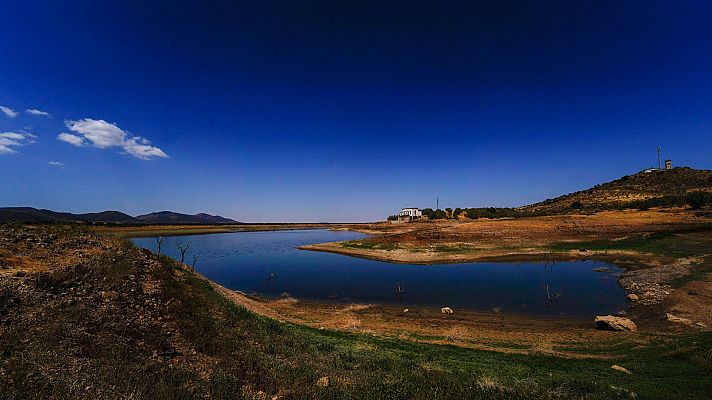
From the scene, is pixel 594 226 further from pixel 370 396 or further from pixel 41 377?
pixel 41 377

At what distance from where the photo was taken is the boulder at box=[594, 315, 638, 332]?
59.3ft

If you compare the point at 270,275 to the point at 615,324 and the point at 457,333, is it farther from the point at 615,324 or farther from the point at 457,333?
the point at 615,324

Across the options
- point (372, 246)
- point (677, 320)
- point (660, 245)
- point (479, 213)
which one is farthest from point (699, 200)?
point (677, 320)

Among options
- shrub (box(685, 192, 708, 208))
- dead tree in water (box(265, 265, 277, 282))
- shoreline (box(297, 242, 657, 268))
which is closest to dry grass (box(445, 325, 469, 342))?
dead tree in water (box(265, 265, 277, 282))

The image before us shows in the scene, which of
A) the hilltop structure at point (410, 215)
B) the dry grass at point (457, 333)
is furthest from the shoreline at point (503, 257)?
the hilltop structure at point (410, 215)

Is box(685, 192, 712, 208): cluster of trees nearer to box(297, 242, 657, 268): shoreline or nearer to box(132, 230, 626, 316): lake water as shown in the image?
box(297, 242, 657, 268): shoreline

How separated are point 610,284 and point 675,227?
138ft

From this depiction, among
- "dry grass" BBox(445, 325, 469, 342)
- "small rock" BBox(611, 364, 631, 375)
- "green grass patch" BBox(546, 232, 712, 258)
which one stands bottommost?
"dry grass" BBox(445, 325, 469, 342)

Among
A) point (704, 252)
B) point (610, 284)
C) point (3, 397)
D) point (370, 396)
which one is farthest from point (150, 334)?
point (704, 252)

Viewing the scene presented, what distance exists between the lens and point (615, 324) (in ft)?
60.3

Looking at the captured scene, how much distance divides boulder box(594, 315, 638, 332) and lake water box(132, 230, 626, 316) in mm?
4753

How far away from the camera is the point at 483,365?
1252cm

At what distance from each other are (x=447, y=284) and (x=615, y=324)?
57.4 feet

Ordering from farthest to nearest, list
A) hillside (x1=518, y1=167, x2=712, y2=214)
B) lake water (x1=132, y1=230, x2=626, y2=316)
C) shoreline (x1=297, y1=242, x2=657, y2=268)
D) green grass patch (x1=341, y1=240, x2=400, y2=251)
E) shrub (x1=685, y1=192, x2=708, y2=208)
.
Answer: hillside (x1=518, y1=167, x2=712, y2=214) → shrub (x1=685, y1=192, x2=708, y2=208) → green grass patch (x1=341, y1=240, x2=400, y2=251) → shoreline (x1=297, y1=242, x2=657, y2=268) → lake water (x1=132, y1=230, x2=626, y2=316)
